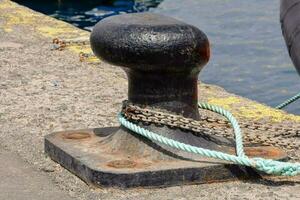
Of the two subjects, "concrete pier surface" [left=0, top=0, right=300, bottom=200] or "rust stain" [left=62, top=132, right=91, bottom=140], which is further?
"rust stain" [left=62, top=132, right=91, bottom=140]

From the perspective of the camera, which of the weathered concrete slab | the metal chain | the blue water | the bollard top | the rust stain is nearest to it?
the weathered concrete slab

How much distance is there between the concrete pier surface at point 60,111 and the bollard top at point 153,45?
1.75ft

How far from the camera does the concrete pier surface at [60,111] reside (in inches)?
135

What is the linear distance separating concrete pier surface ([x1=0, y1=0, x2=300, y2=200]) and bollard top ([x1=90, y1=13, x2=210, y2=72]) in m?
0.53

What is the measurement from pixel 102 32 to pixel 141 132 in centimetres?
48

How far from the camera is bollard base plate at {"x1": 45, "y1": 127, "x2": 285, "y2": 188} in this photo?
340 cm

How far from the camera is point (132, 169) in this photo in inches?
135

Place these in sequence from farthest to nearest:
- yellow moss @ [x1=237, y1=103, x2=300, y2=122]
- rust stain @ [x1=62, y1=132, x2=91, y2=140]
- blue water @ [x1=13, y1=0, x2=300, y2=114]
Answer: blue water @ [x1=13, y1=0, x2=300, y2=114] < yellow moss @ [x1=237, y1=103, x2=300, y2=122] < rust stain @ [x1=62, y1=132, x2=91, y2=140]

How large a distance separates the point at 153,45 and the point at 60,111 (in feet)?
4.30

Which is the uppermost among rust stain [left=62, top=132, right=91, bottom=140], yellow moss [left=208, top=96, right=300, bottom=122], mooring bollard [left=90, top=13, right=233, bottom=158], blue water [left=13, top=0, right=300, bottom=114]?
mooring bollard [left=90, top=13, right=233, bottom=158]

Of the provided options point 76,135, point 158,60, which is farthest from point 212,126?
point 76,135

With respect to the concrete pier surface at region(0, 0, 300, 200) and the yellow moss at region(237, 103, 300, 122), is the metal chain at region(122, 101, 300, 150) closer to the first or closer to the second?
the concrete pier surface at region(0, 0, 300, 200)

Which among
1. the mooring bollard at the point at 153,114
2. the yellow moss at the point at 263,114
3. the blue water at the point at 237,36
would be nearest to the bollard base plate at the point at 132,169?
the mooring bollard at the point at 153,114

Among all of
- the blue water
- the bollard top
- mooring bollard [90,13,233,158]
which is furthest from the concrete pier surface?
the blue water
